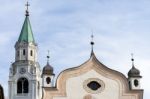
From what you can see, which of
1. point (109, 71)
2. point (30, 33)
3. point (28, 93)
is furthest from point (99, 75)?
point (30, 33)

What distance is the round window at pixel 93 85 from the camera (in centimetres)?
3459

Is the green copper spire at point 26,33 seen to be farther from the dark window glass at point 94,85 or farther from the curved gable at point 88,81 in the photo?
the dark window glass at point 94,85

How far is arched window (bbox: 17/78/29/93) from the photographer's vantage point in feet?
127

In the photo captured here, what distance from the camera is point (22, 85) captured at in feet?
128

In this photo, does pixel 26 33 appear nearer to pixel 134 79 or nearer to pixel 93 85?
pixel 93 85

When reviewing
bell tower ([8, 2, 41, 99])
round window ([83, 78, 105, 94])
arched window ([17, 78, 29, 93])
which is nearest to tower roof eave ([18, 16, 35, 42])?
bell tower ([8, 2, 41, 99])

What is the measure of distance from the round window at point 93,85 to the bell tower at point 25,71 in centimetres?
529

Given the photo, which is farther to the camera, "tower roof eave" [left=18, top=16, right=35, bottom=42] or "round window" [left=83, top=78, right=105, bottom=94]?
"tower roof eave" [left=18, top=16, right=35, bottom=42]

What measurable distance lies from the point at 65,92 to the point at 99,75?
2.56 metres

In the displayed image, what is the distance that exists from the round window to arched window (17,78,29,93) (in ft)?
18.9

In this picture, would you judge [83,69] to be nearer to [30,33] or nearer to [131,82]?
[131,82]

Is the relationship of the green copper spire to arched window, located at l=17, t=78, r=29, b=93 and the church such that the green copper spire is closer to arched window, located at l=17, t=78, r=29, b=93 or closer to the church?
arched window, located at l=17, t=78, r=29, b=93

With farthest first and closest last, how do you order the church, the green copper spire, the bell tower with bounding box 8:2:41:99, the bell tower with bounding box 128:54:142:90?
the green copper spire, the bell tower with bounding box 8:2:41:99, the bell tower with bounding box 128:54:142:90, the church

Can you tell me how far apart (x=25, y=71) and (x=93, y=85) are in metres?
6.73
